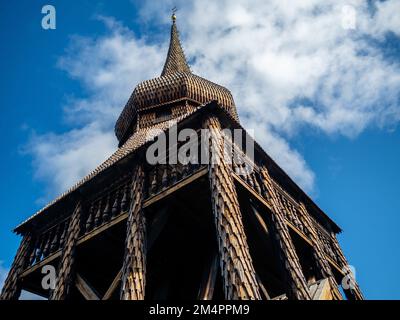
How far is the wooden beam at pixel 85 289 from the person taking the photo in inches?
313

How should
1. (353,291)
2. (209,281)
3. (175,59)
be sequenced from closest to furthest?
1. (209,281)
2. (353,291)
3. (175,59)

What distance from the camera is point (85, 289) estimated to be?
815 cm

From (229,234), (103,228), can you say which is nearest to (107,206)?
(103,228)

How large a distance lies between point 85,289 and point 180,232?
2.11 m

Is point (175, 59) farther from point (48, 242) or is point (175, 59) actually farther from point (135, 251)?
point (135, 251)

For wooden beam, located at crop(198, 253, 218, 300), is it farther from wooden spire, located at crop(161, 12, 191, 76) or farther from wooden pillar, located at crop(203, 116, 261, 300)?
wooden spire, located at crop(161, 12, 191, 76)

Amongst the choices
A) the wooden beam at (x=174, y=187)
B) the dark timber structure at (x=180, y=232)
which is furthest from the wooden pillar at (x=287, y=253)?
the wooden beam at (x=174, y=187)

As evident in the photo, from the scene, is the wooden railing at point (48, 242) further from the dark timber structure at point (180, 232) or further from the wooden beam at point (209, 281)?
the wooden beam at point (209, 281)

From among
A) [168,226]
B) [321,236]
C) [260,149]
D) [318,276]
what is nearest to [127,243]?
[168,226]

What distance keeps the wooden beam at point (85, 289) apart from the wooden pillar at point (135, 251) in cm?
129

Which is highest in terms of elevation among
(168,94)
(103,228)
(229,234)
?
(168,94)

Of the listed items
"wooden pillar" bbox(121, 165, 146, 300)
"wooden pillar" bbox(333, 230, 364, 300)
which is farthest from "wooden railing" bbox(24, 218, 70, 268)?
"wooden pillar" bbox(333, 230, 364, 300)

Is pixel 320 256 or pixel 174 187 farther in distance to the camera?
pixel 320 256

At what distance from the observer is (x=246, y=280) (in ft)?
18.8
